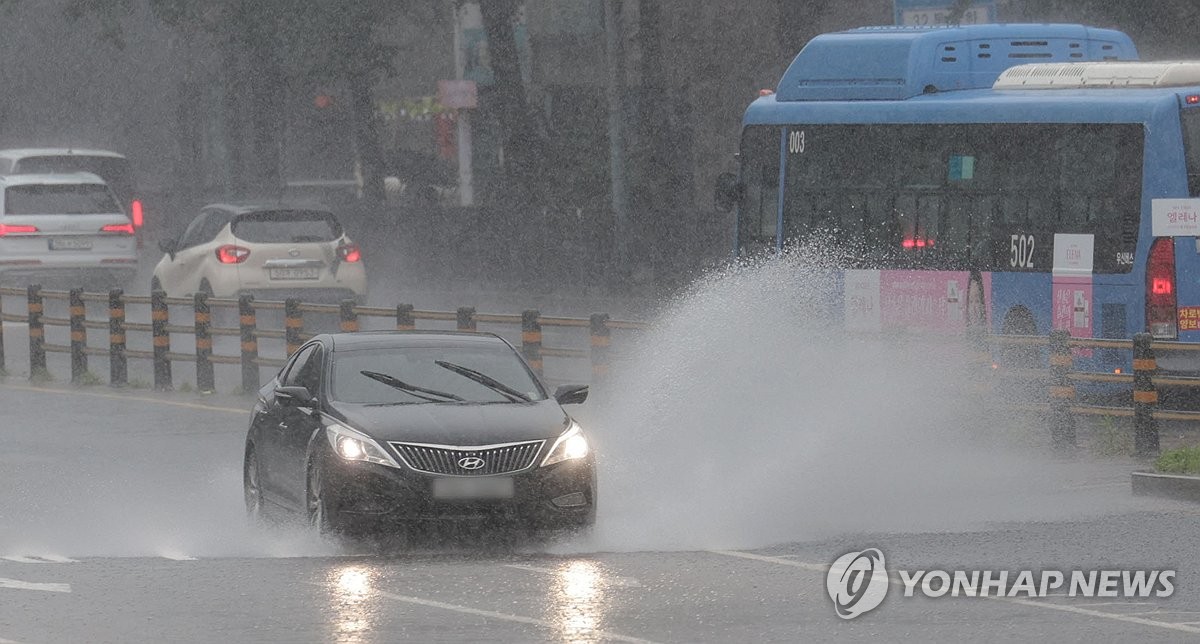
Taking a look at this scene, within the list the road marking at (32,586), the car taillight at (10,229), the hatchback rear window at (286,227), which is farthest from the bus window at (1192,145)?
the car taillight at (10,229)

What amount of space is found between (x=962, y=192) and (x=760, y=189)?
3058mm

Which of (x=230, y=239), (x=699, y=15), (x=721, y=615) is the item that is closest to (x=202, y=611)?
(x=721, y=615)

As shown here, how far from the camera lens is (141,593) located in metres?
11.0

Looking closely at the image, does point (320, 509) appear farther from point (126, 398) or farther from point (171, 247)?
point (171, 247)

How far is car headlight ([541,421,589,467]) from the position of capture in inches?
490

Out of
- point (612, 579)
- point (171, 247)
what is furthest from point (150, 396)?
point (612, 579)

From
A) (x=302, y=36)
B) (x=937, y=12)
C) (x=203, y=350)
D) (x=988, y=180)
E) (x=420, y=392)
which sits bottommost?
(x=203, y=350)

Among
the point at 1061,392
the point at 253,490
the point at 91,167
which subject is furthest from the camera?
the point at 91,167

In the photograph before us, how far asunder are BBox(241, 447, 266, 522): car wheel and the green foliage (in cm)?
578

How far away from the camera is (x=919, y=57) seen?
22.5 m

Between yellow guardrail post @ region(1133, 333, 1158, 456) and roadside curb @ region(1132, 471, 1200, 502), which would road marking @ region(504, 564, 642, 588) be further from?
yellow guardrail post @ region(1133, 333, 1158, 456)

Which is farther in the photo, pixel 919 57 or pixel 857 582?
pixel 919 57

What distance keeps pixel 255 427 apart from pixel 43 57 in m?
56.0

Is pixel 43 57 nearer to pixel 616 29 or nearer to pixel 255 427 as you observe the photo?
pixel 616 29
